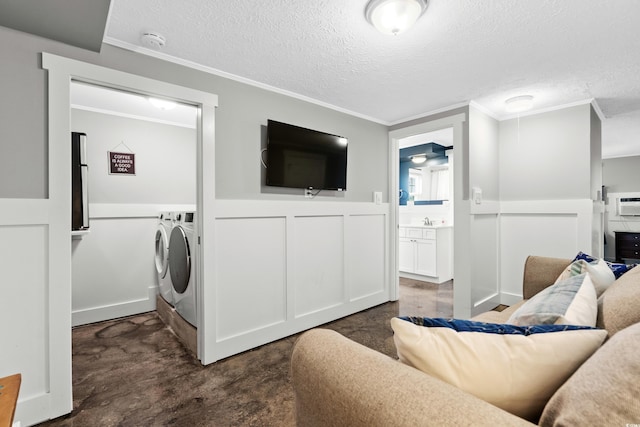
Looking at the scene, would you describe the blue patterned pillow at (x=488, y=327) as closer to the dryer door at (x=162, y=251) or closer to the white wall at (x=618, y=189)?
the dryer door at (x=162, y=251)

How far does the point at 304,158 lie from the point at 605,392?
2.49m

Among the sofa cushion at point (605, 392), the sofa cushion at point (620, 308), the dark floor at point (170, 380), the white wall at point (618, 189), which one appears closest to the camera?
the sofa cushion at point (605, 392)

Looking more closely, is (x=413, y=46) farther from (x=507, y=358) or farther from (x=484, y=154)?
(x=507, y=358)

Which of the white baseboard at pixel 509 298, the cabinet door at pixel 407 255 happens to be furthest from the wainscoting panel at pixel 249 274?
the cabinet door at pixel 407 255

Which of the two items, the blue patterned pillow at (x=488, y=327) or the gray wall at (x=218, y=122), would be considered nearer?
the blue patterned pillow at (x=488, y=327)

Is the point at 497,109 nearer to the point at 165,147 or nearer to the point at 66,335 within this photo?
the point at 165,147

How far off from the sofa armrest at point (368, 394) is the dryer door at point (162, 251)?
255 centimetres

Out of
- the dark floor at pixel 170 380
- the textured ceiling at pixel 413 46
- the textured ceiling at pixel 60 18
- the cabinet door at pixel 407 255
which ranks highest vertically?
the textured ceiling at pixel 413 46

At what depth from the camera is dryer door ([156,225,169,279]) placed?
118 inches

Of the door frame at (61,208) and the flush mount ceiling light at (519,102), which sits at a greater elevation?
the flush mount ceiling light at (519,102)

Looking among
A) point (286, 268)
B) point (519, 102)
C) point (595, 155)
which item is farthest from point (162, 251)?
point (595, 155)

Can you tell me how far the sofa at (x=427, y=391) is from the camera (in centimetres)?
50

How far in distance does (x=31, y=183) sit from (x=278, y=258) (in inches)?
66.9

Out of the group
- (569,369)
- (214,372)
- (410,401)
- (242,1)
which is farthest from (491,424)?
(214,372)
